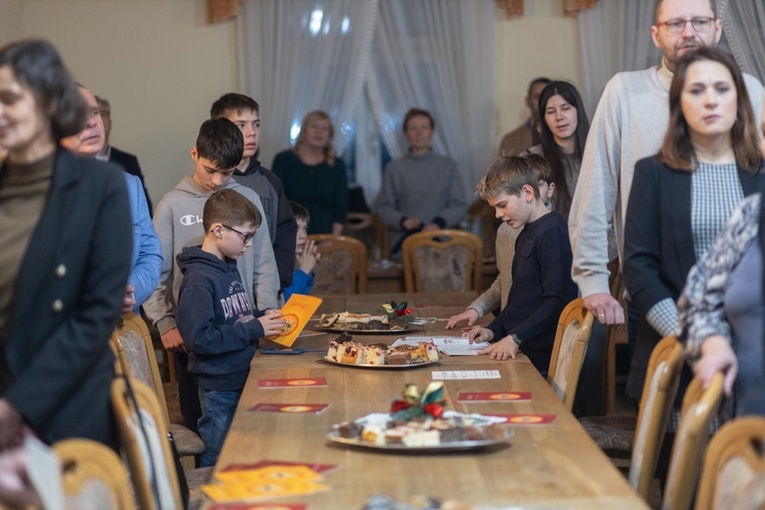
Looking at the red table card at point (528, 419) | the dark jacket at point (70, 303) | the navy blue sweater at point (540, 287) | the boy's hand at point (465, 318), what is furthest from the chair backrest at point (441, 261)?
the dark jacket at point (70, 303)

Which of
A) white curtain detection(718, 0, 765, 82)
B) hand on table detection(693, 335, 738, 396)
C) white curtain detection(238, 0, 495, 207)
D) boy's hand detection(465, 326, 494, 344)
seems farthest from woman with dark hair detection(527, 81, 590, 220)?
white curtain detection(718, 0, 765, 82)

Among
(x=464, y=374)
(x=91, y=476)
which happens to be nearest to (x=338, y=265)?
(x=464, y=374)

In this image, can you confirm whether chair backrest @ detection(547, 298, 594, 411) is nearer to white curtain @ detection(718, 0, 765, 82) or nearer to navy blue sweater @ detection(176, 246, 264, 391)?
navy blue sweater @ detection(176, 246, 264, 391)

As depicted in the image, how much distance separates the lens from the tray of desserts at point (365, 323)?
380 centimetres

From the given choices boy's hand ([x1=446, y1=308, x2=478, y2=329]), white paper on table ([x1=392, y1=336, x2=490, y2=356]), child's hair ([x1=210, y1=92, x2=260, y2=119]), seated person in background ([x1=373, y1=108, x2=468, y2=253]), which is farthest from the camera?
seated person in background ([x1=373, y1=108, x2=468, y2=253])

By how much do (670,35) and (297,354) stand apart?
1.48 meters

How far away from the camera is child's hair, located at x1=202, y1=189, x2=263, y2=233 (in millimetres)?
3406

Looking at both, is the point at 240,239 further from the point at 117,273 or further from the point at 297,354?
the point at 117,273

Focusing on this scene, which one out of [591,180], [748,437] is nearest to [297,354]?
[591,180]

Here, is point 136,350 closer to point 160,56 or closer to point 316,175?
point 316,175

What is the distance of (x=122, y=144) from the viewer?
764cm

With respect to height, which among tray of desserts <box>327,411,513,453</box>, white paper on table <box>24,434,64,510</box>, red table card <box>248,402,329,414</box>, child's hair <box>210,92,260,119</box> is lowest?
red table card <box>248,402,329,414</box>

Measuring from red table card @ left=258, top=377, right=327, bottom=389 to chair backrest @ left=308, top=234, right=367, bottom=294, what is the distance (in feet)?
10.6

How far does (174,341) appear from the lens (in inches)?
146
